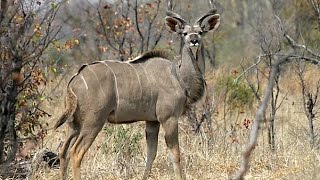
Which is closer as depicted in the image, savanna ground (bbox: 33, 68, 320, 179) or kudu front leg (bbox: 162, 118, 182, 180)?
kudu front leg (bbox: 162, 118, 182, 180)

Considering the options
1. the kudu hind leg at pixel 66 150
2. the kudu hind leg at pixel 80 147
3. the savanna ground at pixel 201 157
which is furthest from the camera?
the savanna ground at pixel 201 157

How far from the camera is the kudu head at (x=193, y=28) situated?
6309mm

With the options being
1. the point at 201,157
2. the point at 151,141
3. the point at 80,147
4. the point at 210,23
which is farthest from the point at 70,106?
the point at 210,23

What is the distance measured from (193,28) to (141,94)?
0.86 metres

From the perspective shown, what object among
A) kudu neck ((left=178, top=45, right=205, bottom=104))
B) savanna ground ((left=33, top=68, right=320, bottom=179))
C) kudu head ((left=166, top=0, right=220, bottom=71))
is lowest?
savanna ground ((left=33, top=68, right=320, bottom=179))

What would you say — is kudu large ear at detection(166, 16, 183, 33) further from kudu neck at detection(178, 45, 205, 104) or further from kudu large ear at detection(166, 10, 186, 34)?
kudu neck at detection(178, 45, 205, 104)

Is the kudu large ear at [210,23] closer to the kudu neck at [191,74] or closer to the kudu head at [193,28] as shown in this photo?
the kudu head at [193,28]

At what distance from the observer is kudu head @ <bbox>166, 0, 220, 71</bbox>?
6.31 meters

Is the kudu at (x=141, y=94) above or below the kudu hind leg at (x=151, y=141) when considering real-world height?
above

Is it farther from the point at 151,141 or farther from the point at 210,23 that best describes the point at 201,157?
the point at 210,23

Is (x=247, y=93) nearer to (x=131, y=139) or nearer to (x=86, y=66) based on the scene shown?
(x=131, y=139)

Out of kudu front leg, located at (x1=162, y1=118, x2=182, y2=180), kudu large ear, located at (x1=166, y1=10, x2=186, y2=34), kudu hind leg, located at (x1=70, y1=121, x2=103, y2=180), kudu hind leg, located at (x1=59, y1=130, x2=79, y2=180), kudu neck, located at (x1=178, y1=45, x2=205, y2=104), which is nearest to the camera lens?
kudu hind leg, located at (x1=70, y1=121, x2=103, y2=180)

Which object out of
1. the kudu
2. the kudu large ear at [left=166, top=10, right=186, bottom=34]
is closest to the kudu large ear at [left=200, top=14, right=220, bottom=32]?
the kudu

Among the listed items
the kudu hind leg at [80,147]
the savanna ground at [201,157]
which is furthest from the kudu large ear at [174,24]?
the kudu hind leg at [80,147]
